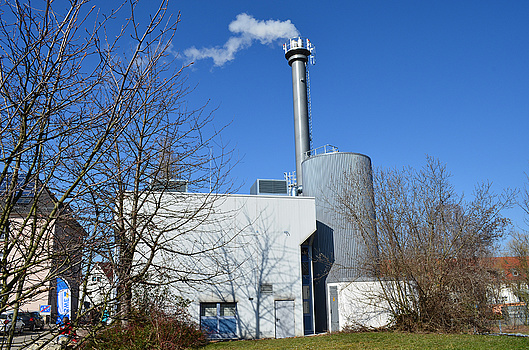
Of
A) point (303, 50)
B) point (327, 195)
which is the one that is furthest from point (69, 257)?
point (303, 50)

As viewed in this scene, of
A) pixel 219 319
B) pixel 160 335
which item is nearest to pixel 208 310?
pixel 219 319

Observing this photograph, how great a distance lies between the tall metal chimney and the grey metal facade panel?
3.57m

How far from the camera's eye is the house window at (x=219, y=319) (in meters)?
20.4

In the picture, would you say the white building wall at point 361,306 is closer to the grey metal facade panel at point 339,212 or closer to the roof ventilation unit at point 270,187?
the grey metal facade panel at point 339,212

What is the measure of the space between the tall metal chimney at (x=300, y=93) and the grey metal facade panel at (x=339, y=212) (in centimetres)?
357

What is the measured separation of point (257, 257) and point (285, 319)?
129 inches

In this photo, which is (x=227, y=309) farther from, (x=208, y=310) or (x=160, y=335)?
(x=160, y=335)

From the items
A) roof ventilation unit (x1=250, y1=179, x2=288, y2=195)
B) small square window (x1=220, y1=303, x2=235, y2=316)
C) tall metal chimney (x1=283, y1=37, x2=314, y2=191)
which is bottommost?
small square window (x1=220, y1=303, x2=235, y2=316)

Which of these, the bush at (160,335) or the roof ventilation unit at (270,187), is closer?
the bush at (160,335)

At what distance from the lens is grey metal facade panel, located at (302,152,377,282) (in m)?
23.1

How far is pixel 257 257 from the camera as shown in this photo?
2161 centimetres

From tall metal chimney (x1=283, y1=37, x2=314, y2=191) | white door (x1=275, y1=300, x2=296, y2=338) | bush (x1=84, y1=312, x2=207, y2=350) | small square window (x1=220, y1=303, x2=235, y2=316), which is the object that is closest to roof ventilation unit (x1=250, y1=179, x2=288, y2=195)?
tall metal chimney (x1=283, y1=37, x2=314, y2=191)

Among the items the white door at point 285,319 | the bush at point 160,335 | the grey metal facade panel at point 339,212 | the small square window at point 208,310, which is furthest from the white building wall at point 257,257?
the bush at point 160,335

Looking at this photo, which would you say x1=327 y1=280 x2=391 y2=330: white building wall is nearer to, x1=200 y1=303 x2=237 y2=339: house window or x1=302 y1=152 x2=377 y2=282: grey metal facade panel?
x1=302 y1=152 x2=377 y2=282: grey metal facade panel
